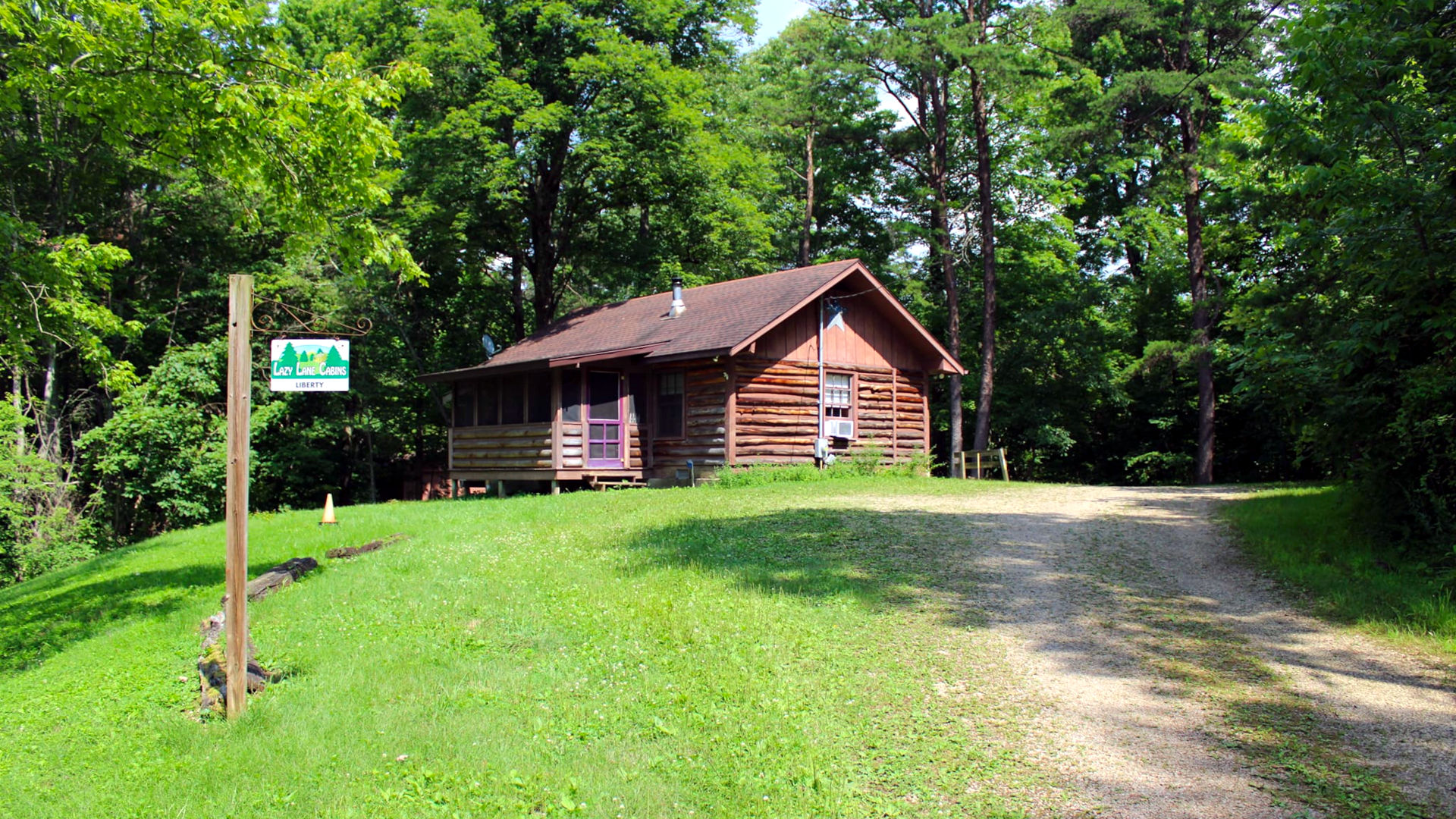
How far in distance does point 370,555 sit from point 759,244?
23.7 meters

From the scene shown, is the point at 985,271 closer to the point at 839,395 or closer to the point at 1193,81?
the point at 1193,81

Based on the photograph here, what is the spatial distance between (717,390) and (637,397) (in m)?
2.59

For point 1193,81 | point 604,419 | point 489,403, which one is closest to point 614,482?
point 604,419

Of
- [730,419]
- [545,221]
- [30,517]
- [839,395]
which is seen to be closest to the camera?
[730,419]

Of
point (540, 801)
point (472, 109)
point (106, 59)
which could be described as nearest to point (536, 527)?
point (106, 59)

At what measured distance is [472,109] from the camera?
2667 centimetres

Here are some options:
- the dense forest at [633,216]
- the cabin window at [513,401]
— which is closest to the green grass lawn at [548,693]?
the dense forest at [633,216]

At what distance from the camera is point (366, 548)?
1336cm

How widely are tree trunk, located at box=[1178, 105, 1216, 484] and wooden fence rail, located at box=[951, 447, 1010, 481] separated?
5390 mm

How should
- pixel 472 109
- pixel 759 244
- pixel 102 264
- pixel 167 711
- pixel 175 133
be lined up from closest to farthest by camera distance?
pixel 167 711, pixel 175 133, pixel 102 264, pixel 472 109, pixel 759 244

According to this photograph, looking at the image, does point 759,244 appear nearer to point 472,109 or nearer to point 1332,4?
point 472,109

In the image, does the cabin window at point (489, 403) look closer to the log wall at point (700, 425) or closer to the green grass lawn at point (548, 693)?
the log wall at point (700, 425)

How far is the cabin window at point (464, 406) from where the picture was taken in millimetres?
25641

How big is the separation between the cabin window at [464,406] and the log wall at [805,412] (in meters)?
8.34
